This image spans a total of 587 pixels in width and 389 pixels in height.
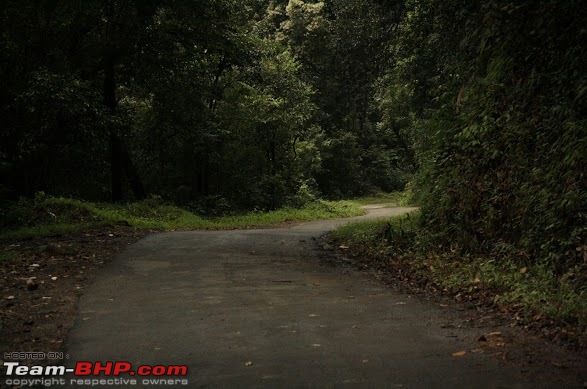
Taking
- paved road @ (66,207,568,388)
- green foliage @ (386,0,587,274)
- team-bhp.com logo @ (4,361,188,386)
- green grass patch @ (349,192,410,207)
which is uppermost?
green foliage @ (386,0,587,274)

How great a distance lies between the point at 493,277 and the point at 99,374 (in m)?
5.18

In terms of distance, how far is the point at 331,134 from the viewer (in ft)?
146

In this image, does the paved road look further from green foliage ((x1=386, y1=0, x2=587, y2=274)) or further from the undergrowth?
the undergrowth

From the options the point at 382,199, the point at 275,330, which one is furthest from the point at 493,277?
the point at 382,199

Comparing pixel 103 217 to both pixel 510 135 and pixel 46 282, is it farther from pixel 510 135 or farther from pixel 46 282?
pixel 510 135

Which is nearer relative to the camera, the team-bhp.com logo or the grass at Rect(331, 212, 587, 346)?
the team-bhp.com logo

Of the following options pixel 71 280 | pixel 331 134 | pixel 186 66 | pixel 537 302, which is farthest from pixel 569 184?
pixel 331 134

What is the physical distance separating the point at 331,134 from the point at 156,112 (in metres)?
23.0

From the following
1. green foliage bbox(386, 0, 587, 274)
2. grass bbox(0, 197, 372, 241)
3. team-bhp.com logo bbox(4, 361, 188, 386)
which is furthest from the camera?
grass bbox(0, 197, 372, 241)

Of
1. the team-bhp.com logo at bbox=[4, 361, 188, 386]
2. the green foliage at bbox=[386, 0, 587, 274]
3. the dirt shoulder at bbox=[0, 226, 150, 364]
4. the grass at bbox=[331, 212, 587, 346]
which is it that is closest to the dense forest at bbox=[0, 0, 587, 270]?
the green foliage at bbox=[386, 0, 587, 274]

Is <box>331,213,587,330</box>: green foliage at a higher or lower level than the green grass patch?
higher

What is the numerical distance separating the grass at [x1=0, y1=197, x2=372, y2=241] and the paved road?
18.7 feet

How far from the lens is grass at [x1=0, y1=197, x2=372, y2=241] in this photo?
48.6 ft

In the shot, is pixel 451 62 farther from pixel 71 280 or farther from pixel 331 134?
pixel 331 134
